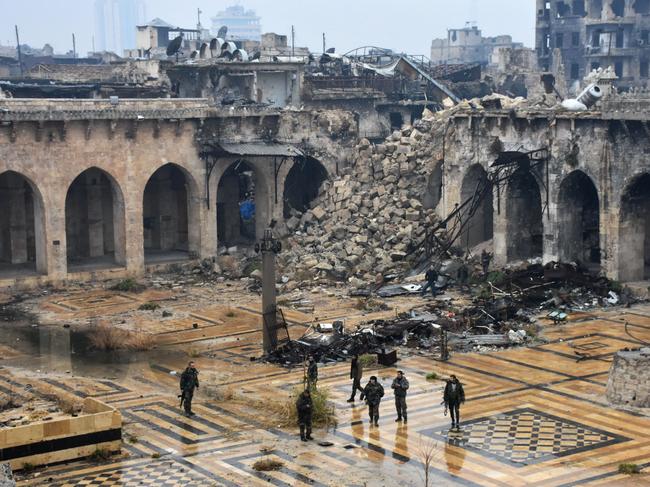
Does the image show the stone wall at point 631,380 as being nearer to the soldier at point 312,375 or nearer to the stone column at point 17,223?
the soldier at point 312,375

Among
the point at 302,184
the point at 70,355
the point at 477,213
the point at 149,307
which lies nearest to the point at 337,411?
the point at 70,355

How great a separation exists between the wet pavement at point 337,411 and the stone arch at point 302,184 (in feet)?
39.8

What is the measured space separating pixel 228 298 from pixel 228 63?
14.5 metres

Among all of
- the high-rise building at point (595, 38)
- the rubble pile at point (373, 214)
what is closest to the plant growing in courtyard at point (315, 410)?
the rubble pile at point (373, 214)

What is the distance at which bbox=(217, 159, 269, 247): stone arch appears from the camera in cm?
5066

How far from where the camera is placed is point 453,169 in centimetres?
4503

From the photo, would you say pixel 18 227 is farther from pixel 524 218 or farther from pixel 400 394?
pixel 400 394

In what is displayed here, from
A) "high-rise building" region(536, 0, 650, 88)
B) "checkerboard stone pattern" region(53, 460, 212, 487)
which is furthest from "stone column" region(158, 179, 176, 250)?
"high-rise building" region(536, 0, 650, 88)

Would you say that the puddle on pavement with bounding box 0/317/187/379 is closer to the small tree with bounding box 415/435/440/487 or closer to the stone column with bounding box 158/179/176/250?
the small tree with bounding box 415/435/440/487

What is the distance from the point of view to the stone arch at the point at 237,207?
1994 inches

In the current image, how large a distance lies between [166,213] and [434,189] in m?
10.8

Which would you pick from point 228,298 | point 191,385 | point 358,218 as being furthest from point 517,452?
point 358,218

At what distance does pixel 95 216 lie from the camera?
1869 inches

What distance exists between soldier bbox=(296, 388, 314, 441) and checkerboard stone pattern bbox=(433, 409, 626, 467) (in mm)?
2565
